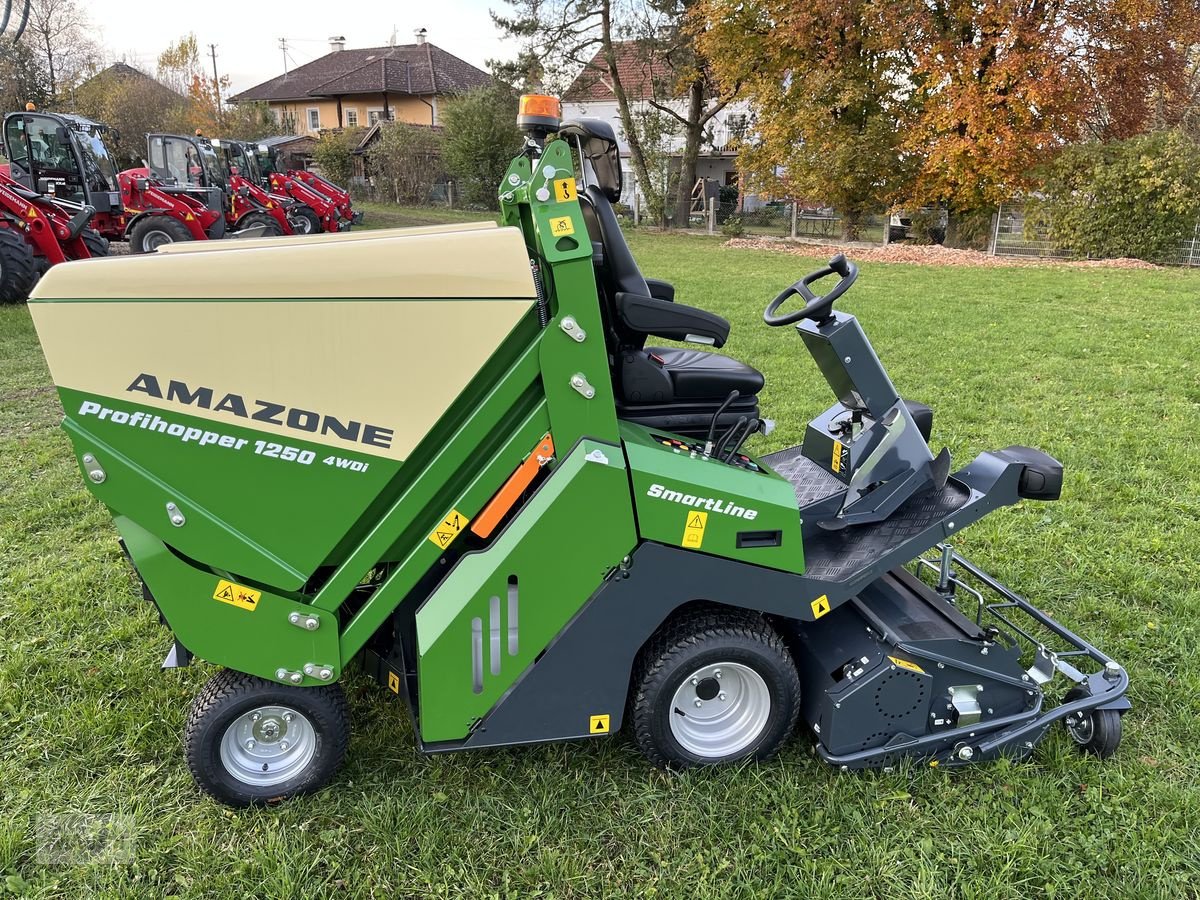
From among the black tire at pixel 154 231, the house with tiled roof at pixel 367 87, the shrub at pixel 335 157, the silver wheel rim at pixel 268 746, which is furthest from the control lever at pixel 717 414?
the house with tiled roof at pixel 367 87

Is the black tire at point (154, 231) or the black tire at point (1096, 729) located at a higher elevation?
the black tire at point (154, 231)

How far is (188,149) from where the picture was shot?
1619 centimetres

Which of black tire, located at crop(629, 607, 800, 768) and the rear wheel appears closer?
black tire, located at crop(629, 607, 800, 768)

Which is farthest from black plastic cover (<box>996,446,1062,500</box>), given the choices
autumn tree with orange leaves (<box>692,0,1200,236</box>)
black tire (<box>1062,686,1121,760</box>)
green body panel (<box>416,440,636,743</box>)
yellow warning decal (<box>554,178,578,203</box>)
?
autumn tree with orange leaves (<box>692,0,1200,236</box>)

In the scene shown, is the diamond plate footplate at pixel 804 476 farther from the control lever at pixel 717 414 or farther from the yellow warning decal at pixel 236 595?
the yellow warning decal at pixel 236 595

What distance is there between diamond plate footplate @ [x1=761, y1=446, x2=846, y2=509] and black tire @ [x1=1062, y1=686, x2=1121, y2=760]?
1078 millimetres

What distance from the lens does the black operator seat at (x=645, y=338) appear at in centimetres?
287

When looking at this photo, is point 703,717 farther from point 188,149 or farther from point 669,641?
point 188,149

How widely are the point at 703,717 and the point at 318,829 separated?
1265 millimetres

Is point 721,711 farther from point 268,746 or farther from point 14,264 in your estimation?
point 14,264

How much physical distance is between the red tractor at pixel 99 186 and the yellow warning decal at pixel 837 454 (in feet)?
41.9

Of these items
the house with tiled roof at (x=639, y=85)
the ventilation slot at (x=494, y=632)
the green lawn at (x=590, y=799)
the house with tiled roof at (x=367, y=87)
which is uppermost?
the house with tiled roof at (x=367, y=87)

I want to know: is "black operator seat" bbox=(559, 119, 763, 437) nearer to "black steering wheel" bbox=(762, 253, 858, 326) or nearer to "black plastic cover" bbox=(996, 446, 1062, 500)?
"black steering wheel" bbox=(762, 253, 858, 326)

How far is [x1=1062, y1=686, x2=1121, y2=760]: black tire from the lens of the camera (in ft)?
9.23
